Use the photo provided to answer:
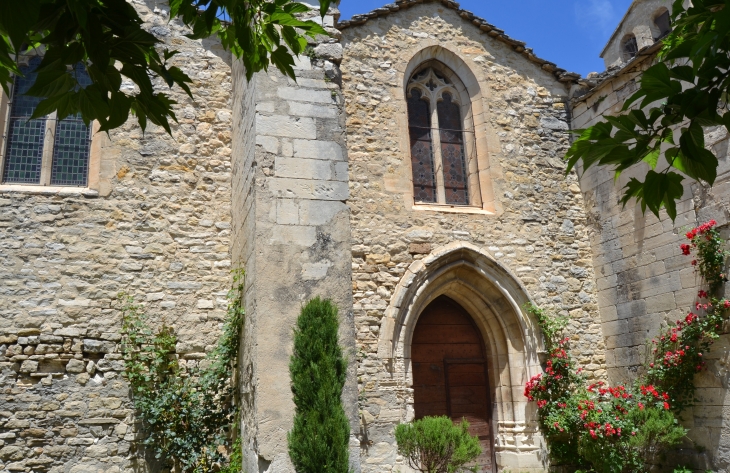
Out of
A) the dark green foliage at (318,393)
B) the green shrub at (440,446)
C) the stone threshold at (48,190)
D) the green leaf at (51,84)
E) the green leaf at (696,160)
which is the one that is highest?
the stone threshold at (48,190)

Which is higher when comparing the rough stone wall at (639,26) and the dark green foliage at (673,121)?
the rough stone wall at (639,26)

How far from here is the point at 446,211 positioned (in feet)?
26.0

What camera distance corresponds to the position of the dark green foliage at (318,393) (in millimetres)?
4453

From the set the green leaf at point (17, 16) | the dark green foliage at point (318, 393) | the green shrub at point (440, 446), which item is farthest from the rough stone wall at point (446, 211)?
the green leaf at point (17, 16)

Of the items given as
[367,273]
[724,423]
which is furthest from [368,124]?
[724,423]

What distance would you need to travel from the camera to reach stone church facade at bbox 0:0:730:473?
535 cm

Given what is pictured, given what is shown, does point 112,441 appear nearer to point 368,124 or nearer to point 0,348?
point 0,348

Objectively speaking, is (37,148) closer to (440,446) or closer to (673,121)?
(440,446)

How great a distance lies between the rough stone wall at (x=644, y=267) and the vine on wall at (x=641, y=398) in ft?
0.56

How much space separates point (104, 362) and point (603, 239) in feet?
20.5

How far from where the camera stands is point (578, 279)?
27.1 ft

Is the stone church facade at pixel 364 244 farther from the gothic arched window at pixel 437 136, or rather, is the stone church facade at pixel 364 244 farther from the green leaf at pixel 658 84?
the green leaf at pixel 658 84

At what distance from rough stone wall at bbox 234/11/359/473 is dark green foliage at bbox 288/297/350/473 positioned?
0.18 meters

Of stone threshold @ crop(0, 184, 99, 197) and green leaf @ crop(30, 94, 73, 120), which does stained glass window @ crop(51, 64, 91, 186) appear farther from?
green leaf @ crop(30, 94, 73, 120)
